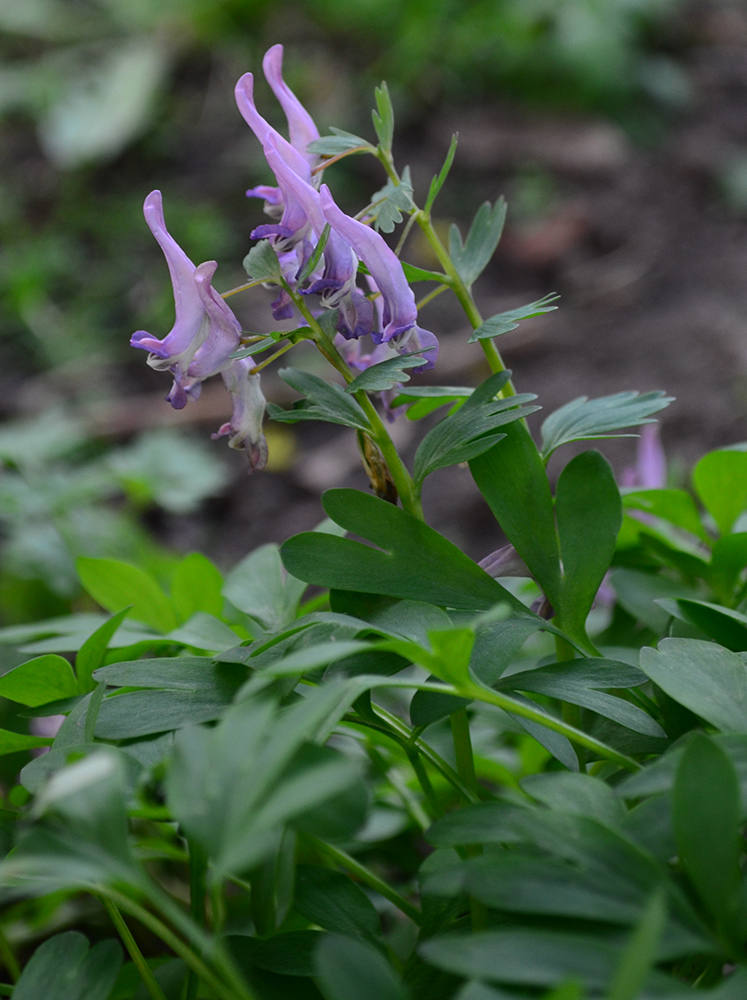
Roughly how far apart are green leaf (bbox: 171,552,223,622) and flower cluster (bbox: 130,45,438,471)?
0.23 metres

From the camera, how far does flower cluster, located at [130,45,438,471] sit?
0.65 metres

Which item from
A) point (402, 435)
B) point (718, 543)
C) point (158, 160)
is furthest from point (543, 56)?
point (718, 543)

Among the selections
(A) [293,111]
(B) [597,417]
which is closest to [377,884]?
(B) [597,417]

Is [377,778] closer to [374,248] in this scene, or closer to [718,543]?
[718,543]

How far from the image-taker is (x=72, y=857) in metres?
0.41

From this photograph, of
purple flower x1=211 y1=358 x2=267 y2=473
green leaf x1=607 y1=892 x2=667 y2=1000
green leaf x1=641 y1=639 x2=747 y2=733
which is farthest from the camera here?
purple flower x1=211 y1=358 x2=267 y2=473

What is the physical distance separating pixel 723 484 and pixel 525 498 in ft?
0.86

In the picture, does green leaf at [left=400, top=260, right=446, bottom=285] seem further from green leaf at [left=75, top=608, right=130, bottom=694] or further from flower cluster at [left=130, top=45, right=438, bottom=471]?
green leaf at [left=75, top=608, right=130, bottom=694]

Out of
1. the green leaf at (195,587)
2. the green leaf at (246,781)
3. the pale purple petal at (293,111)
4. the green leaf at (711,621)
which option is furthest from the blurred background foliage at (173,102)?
the green leaf at (246,781)

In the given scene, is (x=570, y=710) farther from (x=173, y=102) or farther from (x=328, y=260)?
(x=173, y=102)

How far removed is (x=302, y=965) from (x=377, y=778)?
1.73 feet

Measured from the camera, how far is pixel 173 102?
357 centimetres

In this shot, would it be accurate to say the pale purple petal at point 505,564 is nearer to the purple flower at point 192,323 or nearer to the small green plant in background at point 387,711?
the small green plant in background at point 387,711

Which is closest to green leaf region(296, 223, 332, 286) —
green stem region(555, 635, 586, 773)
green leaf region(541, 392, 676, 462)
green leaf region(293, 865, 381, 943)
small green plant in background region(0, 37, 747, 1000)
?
small green plant in background region(0, 37, 747, 1000)
